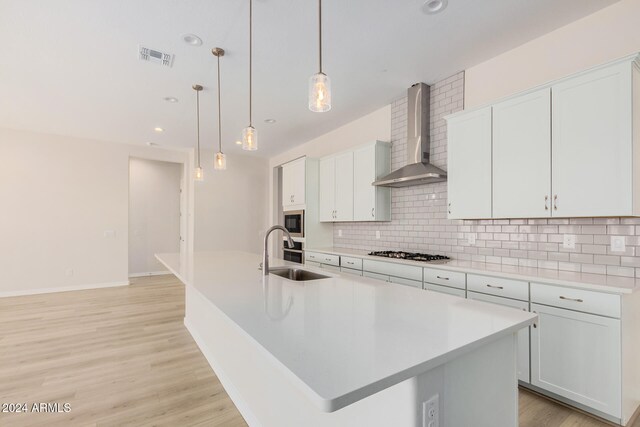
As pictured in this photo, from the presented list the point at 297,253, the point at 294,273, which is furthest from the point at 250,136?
the point at 297,253

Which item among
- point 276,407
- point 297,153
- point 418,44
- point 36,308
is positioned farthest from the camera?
point 297,153

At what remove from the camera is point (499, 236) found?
2816 mm

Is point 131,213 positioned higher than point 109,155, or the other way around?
point 109,155

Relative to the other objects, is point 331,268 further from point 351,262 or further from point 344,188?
point 344,188

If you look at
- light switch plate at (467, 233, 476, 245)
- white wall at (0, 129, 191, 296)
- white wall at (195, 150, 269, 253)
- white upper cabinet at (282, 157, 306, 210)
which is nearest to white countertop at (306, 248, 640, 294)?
light switch plate at (467, 233, 476, 245)

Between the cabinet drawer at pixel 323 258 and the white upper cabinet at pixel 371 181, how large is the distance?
62 centimetres

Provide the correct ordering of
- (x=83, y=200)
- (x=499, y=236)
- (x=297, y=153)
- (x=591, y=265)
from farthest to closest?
(x=297, y=153) < (x=83, y=200) < (x=499, y=236) < (x=591, y=265)

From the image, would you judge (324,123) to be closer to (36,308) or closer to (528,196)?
(528,196)

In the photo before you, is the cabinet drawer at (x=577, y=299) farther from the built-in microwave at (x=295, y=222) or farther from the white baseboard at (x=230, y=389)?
the built-in microwave at (x=295, y=222)

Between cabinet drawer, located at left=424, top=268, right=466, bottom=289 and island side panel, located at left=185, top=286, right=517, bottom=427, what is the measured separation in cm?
134

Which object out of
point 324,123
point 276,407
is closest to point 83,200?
point 324,123

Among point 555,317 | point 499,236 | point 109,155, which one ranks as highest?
point 109,155

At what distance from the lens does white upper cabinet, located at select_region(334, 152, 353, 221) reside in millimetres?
4234

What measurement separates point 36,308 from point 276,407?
4.64 meters
